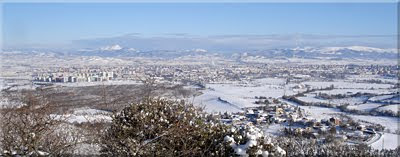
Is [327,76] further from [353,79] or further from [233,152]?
[233,152]

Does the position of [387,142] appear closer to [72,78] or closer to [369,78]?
[72,78]

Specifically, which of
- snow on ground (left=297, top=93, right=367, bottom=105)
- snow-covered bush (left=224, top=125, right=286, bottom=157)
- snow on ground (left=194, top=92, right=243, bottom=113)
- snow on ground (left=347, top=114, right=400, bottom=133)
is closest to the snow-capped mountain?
snow on ground (left=297, top=93, right=367, bottom=105)

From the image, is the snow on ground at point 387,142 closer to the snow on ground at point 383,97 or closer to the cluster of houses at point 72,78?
the snow on ground at point 383,97

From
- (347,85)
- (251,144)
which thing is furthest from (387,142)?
(347,85)

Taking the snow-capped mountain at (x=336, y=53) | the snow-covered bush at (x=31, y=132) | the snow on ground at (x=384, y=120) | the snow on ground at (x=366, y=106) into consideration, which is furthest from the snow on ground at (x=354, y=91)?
the snow-capped mountain at (x=336, y=53)

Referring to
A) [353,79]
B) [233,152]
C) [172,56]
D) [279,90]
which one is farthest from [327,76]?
[233,152]

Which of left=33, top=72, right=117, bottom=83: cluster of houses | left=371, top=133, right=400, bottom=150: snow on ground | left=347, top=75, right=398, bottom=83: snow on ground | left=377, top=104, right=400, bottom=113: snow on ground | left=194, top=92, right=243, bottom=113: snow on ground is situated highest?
left=33, top=72, right=117, bottom=83: cluster of houses

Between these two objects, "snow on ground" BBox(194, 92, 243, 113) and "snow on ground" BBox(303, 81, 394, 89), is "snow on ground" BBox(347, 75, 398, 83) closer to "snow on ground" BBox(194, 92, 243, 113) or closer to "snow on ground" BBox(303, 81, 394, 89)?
"snow on ground" BBox(303, 81, 394, 89)
